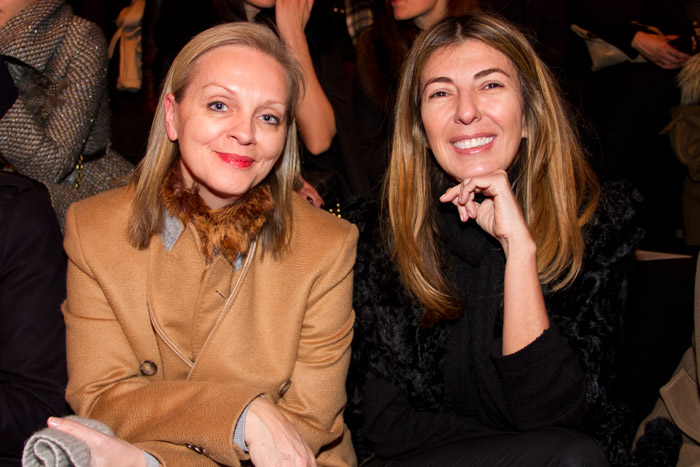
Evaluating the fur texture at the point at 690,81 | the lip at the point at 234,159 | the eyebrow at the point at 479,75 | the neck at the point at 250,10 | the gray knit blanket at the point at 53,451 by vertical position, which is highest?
the eyebrow at the point at 479,75

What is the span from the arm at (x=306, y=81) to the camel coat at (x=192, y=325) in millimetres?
1019

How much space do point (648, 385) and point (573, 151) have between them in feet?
2.74

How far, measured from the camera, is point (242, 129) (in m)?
1.86

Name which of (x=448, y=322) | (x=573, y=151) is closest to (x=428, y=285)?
(x=448, y=322)

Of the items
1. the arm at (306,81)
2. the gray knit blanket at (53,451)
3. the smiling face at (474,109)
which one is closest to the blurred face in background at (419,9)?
the arm at (306,81)

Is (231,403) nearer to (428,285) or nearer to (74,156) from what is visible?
(428,285)

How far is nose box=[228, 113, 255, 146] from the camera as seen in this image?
6.08 feet

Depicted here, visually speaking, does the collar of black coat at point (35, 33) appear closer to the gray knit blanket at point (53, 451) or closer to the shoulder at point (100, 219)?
the shoulder at point (100, 219)

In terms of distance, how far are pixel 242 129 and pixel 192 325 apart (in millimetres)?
549

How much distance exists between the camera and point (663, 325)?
2.31 m

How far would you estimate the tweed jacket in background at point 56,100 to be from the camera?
2.43 metres

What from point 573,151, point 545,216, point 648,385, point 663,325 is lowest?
point 648,385

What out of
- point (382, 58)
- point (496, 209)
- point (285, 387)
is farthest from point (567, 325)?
point (382, 58)

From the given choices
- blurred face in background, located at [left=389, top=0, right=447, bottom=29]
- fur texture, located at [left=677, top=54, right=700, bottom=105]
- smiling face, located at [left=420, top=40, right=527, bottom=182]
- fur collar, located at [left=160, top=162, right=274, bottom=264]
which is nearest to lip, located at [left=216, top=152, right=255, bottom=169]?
fur collar, located at [left=160, top=162, right=274, bottom=264]
